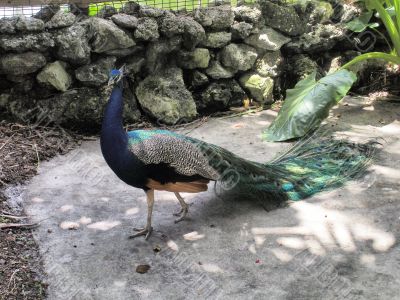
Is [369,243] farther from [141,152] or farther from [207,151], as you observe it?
[141,152]

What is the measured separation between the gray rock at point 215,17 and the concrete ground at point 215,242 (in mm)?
1695

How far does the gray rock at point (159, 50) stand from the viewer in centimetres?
503

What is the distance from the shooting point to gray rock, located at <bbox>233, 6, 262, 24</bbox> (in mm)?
5406

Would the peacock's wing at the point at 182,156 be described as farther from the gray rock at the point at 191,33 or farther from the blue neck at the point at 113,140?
the gray rock at the point at 191,33

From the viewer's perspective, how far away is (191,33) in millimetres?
5078

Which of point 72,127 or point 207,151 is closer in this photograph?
point 207,151

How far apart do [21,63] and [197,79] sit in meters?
1.75

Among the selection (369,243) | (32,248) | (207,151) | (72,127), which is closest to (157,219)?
(207,151)

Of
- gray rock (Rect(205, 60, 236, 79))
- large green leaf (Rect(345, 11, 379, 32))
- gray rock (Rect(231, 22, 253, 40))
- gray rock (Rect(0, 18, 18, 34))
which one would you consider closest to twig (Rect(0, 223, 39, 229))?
gray rock (Rect(0, 18, 18, 34))

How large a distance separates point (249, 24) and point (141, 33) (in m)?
1.24

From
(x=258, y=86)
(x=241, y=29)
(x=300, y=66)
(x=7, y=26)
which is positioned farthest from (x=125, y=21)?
(x=300, y=66)

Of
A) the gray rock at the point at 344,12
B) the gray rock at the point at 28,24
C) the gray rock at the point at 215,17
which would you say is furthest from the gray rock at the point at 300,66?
the gray rock at the point at 28,24

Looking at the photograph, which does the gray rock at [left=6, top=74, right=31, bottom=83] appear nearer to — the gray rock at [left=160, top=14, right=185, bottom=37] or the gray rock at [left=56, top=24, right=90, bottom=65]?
the gray rock at [left=56, top=24, right=90, bottom=65]

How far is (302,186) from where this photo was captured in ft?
11.8
